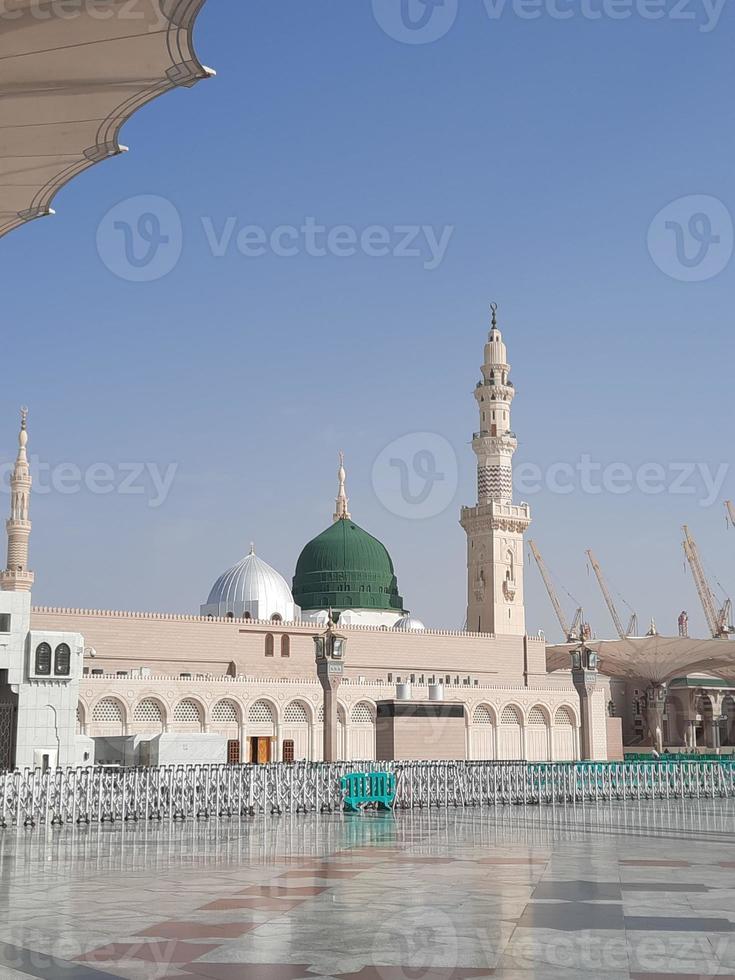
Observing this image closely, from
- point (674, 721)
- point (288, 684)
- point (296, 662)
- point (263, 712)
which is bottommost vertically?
point (674, 721)

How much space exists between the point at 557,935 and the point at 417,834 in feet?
28.5

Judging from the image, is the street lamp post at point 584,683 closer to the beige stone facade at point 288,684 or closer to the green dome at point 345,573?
the beige stone facade at point 288,684

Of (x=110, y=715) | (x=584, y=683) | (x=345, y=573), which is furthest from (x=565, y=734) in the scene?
(x=110, y=715)

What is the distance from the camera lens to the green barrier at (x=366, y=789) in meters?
20.8

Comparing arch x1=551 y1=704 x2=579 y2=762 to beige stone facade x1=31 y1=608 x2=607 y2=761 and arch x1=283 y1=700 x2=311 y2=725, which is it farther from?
arch x1=283 y1=700 x2=311 y2=725

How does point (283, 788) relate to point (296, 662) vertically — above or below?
below

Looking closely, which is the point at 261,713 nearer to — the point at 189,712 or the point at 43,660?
the point at 189,712

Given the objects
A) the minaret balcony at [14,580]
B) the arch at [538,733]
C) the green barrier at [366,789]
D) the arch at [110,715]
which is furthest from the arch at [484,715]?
the green barrier at [366,789]

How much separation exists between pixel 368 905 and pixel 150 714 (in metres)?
34.2

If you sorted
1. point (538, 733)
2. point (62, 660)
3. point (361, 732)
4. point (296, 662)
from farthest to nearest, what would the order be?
point (538, 733)
point (296, 662)
point (361, 732)
point (62, 660)

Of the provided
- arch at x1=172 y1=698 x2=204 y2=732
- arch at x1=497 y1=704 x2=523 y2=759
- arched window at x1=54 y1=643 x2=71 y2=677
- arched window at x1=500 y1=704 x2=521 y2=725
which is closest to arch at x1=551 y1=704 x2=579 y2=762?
arch at x1=497 y1=704 x2=523 y2=759

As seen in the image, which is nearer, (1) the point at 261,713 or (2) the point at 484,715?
(1) the point at 261,713

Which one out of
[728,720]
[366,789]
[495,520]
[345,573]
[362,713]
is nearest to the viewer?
[366,789]

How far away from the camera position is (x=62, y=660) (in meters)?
24.6
